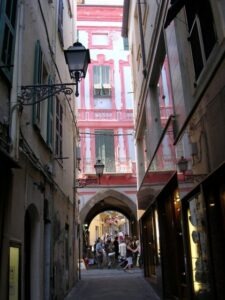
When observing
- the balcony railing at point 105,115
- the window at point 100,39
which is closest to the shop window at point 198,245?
the balcony railing at point 105,115

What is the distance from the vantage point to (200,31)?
6520 mm

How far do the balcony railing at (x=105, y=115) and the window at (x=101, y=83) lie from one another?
4.08 ft

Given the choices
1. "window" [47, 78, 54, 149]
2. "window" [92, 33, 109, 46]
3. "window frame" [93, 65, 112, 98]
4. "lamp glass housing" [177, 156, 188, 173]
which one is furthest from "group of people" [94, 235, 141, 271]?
"lamp glass housing" [177, 156, 188, 173]

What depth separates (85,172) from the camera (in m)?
25.2

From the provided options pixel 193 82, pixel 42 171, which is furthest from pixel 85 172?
pixel 193 82

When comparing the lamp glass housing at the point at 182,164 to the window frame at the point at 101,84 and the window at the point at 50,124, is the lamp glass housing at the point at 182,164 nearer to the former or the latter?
the window at the point at 50,124

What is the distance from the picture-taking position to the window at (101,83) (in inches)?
1070

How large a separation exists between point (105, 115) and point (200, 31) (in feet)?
66.2

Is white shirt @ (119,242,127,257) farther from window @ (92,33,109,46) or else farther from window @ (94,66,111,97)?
window @ (92,33,109,46)

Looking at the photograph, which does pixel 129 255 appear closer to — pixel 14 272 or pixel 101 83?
pixel 101 83

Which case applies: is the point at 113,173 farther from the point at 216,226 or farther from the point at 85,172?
the point at 216,226

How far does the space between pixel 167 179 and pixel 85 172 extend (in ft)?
53.1

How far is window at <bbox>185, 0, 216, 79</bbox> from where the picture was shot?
614 centimetres

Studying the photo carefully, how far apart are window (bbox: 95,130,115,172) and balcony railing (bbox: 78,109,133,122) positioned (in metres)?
0.98
